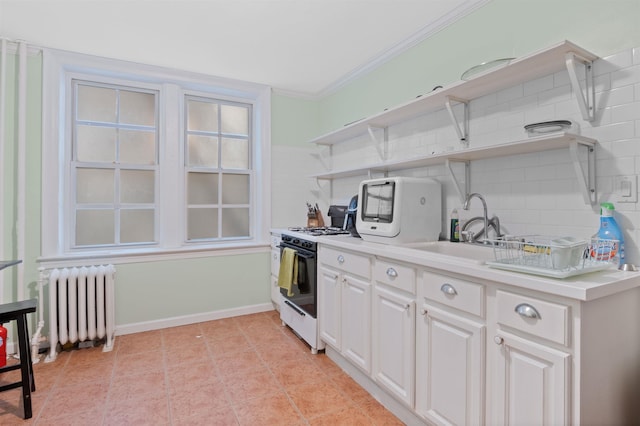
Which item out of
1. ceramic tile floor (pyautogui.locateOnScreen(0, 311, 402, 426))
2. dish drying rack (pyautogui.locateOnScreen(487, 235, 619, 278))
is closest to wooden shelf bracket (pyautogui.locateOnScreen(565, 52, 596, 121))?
dish drying rack (pyautogui.locateOnScreen(487, 235, 619, 278))

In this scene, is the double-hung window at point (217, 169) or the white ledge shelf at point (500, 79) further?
the double-hung window at point (217, 169)

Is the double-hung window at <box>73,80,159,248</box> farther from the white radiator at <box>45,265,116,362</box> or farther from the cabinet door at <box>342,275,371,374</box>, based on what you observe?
the cabinet door at <box>342,275,371,374</box>

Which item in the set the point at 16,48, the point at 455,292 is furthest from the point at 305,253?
the point at 16,48

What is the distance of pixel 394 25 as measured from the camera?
8.16 feet

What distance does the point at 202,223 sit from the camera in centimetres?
369

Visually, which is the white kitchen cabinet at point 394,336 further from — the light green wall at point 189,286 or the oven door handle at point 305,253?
the light green wall at point 189,286

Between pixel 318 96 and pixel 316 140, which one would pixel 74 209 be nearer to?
pixel 316 140

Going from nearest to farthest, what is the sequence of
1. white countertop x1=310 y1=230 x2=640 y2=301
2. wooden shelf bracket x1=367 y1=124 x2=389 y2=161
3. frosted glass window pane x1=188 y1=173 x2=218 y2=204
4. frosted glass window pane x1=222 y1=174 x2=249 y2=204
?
white countertop x1=310 y1=230 x2=640 y2=301 → wooden shelf bracket x1=367 y1=124 x2=389 y2=161 → frosted glass window pane x1=188 y1=173 x2=218 y2=204 → frosted glass window pane x1=222 y1=174 x2=249 y2=204

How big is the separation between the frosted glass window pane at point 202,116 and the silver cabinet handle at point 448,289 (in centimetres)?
313

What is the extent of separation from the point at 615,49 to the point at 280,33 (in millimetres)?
2136

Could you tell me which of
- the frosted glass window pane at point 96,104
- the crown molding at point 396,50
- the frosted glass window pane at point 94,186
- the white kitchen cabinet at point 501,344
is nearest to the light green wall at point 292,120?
the crown molding at point 396,50

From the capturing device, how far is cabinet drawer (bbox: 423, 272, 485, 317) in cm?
140

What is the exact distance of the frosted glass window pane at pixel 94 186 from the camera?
315cm

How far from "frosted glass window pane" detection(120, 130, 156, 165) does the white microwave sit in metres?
2.44
